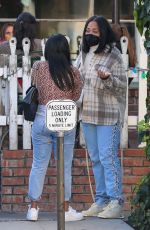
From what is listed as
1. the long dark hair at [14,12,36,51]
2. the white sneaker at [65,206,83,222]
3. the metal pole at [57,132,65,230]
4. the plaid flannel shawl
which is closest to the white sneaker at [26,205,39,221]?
the white sneaker at [65,206,83,222]

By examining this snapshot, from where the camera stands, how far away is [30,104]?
654cm

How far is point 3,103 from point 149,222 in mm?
1973

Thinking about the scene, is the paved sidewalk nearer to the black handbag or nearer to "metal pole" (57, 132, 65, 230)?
the black handbag

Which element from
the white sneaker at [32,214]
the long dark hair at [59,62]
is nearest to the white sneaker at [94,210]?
the white sneaker at [32,214]

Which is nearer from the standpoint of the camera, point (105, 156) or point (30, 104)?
point (30, 104)

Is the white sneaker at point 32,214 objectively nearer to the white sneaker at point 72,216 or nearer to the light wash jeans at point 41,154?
the light wash jeans at point 41,154

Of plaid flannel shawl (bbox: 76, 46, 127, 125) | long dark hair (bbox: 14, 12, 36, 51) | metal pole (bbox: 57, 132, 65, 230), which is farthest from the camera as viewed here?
long dark hair (bbox: 14, 12, 36, 51)

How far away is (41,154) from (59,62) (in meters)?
0.85

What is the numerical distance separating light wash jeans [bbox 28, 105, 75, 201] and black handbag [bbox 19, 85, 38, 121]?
2.7 inches

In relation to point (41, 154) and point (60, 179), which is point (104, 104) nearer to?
point (41, 154)

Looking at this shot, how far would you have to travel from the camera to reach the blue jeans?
6840 millimetres

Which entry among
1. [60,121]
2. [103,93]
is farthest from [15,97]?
[60,121]

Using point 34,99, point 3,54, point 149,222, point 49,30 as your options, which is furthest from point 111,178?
point 49,30

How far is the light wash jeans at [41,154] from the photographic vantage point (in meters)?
6.64
